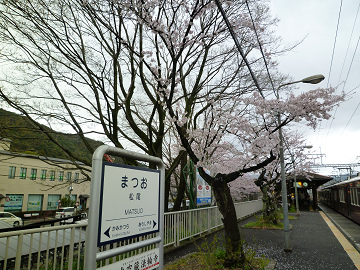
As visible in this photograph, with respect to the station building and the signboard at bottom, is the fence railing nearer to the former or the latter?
the signboard at bottom

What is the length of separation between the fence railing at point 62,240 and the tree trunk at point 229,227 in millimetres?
1911

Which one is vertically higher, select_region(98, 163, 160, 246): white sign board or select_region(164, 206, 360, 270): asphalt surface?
select_region(98, 163, 160, 246): white sign board

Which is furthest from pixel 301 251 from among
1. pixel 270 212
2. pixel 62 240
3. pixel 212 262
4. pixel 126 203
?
pixel 126 203

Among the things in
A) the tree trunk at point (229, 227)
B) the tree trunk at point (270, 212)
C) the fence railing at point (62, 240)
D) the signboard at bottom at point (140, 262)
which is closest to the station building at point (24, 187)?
the tree trunk at point (270, 212)

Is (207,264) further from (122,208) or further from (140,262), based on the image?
(122,208)

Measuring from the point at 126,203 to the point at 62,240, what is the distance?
2.57 metres

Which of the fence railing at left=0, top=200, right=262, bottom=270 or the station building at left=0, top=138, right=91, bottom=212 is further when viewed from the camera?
the station building at left=0, top=138, right=91, bottom=212

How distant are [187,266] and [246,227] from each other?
8190 millimetres

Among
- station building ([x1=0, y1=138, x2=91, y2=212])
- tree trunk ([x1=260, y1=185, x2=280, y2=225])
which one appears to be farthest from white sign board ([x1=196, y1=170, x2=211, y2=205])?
station building ([x1=0, y1=138, x2=91, y2=212])

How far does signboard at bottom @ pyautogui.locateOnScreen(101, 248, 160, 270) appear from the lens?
6.72ft

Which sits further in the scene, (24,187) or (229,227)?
(24,187)

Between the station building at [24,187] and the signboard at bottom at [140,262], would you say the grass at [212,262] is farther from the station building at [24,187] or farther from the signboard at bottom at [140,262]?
the station building at [24,187]

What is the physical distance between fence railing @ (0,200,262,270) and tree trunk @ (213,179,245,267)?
1911 mm

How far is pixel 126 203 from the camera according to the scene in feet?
7.09
